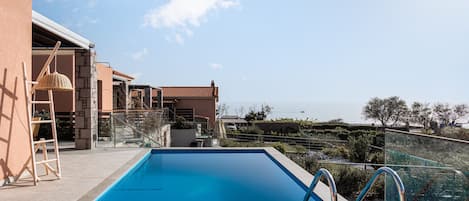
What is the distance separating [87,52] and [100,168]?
421 centimetres

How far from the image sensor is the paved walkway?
508 cm

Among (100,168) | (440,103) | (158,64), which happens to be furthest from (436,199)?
(440,103)

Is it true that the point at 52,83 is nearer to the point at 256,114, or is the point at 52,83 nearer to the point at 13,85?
the point at 13,85

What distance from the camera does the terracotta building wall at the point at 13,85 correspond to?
5.69 meters

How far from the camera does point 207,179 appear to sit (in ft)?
24.7

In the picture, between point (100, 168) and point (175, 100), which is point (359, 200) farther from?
point (175, 100)

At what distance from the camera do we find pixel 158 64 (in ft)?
63.8

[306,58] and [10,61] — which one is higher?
[306,58]

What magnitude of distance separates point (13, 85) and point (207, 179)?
13.0 ft

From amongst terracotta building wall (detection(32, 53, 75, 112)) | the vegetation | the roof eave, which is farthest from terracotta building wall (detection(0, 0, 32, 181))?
the vegetation

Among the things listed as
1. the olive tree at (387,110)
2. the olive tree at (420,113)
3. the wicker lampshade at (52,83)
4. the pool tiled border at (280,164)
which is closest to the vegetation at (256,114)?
the olive tree at (387,110)

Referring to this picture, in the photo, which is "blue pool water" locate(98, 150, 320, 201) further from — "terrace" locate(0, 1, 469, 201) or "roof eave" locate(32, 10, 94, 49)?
"roof eave" locate(32, 10, 94, 49)

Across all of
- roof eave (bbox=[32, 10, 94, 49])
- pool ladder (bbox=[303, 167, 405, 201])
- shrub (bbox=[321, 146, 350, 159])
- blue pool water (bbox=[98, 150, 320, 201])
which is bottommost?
shrub (bbox=[321, 146, 350, 159])

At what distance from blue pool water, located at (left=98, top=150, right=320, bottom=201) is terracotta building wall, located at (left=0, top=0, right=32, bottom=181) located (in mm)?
1720
